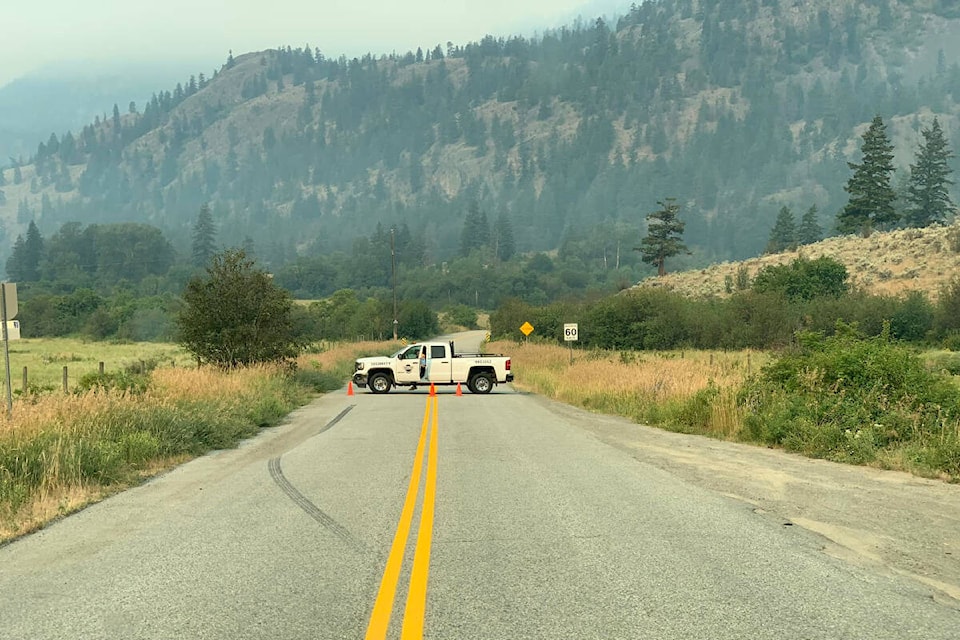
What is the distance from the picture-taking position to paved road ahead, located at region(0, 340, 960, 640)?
5452 mm

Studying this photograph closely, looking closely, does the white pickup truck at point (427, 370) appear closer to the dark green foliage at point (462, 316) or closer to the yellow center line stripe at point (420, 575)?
the yellow center line stripe at point (420, 575)

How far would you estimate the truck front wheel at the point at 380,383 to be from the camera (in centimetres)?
3354

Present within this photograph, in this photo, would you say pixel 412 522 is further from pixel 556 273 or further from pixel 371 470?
pixel 556 273

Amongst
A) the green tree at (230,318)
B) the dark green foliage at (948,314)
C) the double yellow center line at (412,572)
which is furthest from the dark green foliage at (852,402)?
the dark green foliage at (948,314)

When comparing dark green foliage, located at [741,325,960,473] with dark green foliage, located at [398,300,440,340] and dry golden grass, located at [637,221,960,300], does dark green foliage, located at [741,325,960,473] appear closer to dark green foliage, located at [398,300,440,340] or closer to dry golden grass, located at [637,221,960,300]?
dry golden grass, located at [637,221,960,300]

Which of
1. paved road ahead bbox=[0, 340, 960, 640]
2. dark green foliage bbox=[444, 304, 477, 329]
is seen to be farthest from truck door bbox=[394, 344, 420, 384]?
dark green foliage bbox=[444, 304, 477, 329]

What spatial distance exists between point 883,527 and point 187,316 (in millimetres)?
28857

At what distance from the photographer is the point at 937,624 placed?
5.41 m

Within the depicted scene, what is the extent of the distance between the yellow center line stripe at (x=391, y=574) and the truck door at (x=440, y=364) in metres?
22.0

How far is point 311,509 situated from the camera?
31.1 feet

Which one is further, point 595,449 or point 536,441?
point 536,441

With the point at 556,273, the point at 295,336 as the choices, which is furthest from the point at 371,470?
the point at 556,273

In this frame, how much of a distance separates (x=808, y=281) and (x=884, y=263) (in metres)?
9.29

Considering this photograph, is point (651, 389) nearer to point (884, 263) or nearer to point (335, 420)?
point (335, 420)
